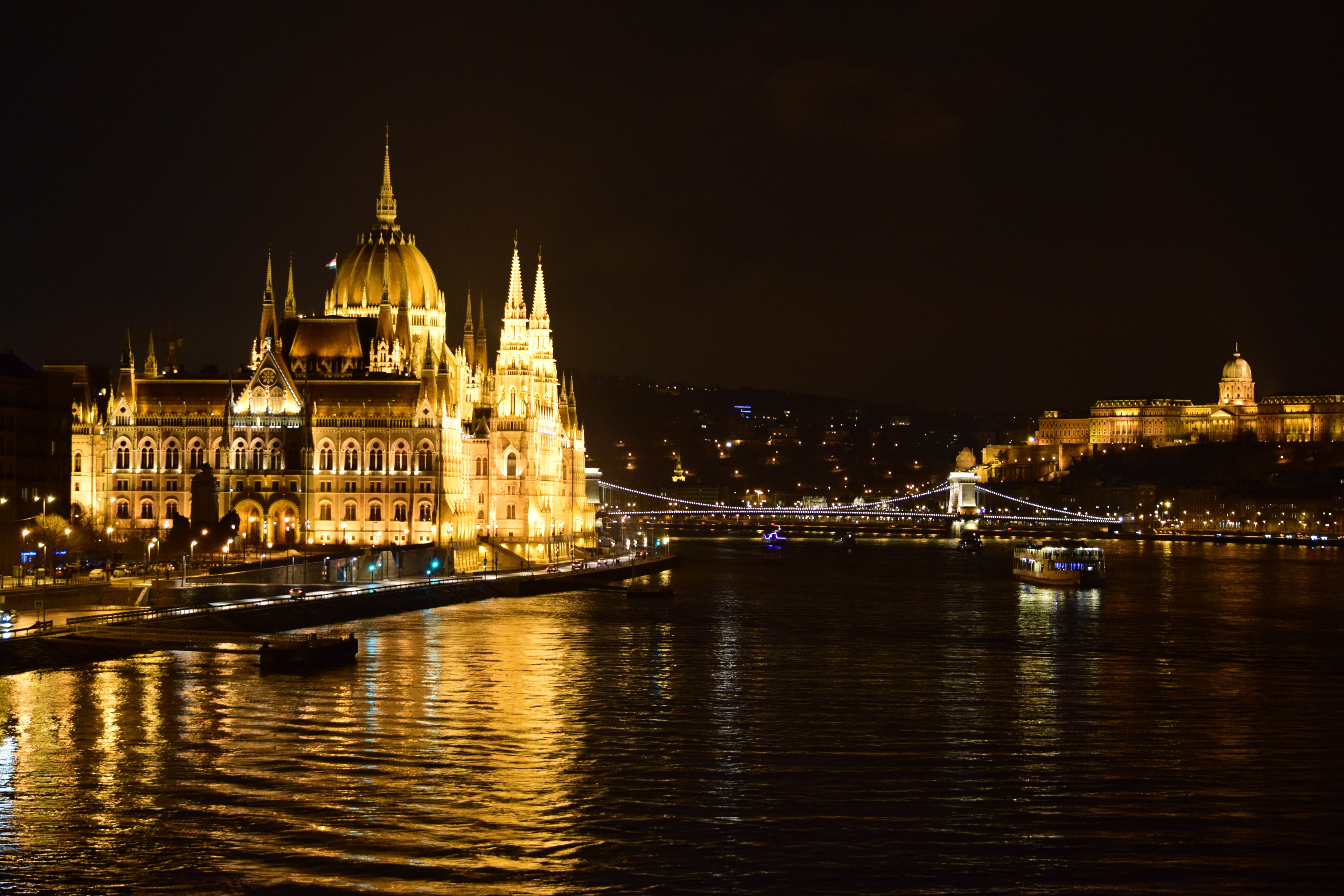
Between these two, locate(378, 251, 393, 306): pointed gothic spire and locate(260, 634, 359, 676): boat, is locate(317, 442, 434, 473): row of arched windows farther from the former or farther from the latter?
locate(260, 634, 359, 676): boat

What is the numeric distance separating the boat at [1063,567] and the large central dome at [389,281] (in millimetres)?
36478

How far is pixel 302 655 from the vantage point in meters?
44.9

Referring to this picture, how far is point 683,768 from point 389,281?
69.3m

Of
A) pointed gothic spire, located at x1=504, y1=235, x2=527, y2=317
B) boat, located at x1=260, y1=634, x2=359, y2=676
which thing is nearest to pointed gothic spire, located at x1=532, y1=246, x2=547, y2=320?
pointed gothic spire, located at x1=504, y1=235, x2=527, y2=317

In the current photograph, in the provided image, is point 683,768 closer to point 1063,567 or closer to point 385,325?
point 385,325

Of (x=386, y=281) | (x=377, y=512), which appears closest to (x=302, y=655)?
(x=377, y=512)

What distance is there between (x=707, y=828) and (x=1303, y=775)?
39.6 ft

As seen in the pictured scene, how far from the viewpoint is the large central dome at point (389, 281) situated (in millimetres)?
97250

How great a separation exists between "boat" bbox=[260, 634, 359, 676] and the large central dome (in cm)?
5089

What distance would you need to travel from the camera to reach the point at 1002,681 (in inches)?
1801

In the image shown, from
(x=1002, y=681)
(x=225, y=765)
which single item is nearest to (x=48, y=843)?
(x=225, y=765)

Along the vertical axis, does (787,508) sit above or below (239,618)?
above

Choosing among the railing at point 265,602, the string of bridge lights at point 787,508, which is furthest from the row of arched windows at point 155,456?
the string of bridge lights at point 787,508

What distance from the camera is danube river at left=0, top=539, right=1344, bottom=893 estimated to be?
2481 cm
